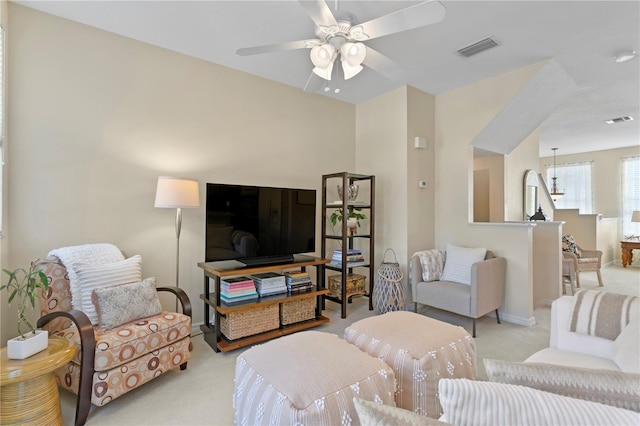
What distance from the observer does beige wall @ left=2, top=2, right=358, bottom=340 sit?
7.56ft

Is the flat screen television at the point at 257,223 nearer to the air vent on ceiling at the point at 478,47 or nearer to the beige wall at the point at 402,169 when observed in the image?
the beige wall at the point at 402,169

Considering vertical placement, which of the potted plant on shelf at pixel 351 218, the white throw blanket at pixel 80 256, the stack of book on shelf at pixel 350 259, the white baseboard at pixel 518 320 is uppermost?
the potted plant on shelf at pixel 351 218

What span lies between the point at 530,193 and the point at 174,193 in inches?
197

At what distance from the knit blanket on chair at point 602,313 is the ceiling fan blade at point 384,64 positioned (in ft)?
6.01

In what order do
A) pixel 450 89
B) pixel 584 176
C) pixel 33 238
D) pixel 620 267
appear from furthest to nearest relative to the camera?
pixel 584 176
pixel 620 267
pixel 450 89
pixel 33 238

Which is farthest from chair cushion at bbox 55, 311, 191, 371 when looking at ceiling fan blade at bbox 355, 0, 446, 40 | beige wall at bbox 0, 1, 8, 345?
ceiling fan blade at bbox 355, 0, 446, 40

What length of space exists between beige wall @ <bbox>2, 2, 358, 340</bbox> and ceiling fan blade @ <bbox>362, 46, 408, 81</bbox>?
170 centimetres

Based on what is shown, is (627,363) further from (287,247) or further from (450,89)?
(450,89)

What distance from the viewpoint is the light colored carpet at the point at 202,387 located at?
179 cm

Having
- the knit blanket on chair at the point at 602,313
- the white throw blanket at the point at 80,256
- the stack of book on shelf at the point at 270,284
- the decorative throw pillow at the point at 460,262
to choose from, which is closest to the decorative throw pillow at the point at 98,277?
the white throw blanket at the point at 80,256

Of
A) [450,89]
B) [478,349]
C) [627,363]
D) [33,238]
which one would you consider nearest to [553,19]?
[450,89]

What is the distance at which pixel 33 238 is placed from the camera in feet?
7.59

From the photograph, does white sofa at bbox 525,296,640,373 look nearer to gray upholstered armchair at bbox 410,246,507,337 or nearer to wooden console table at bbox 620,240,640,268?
gray upholstered armchair at bbox 410,246,507,337

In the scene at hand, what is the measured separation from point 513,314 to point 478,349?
1.00 metres
